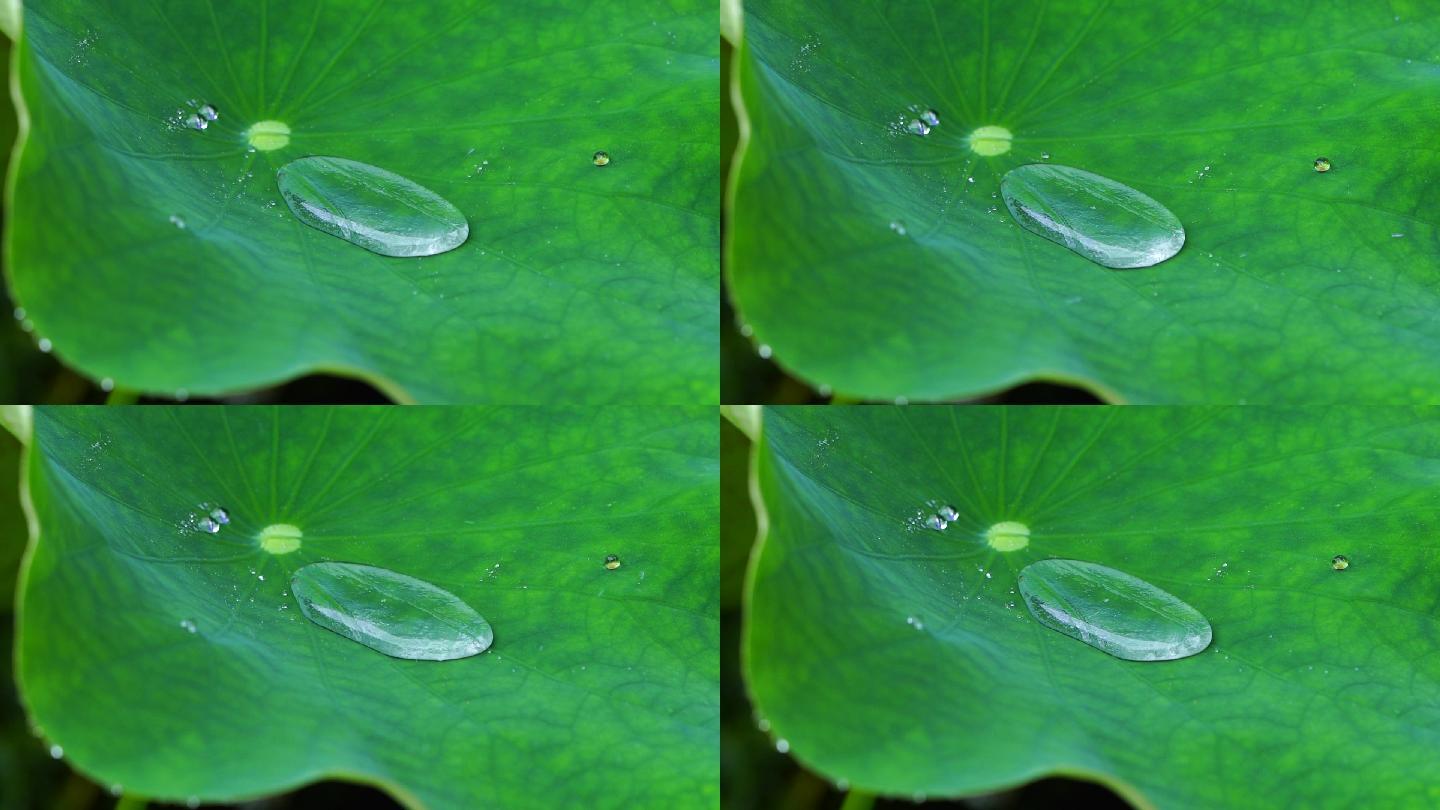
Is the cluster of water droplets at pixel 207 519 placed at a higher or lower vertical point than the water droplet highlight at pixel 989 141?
lower

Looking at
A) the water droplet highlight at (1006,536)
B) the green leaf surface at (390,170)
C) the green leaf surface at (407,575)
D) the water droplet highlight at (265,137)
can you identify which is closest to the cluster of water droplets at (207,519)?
the green leaf surface at (407,575)

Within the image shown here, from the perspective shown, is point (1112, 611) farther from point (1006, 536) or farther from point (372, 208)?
point (372, 208)

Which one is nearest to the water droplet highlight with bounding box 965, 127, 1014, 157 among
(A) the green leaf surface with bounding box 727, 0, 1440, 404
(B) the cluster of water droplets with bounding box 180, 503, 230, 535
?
(A) the green leaf surface with bounding box 727, 0, 1440, 404

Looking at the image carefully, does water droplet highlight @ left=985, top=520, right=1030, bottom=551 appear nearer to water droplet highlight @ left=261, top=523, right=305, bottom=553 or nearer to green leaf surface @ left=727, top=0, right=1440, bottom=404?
green leaf surface @ left=727, top=0, right=1440, bottom=404

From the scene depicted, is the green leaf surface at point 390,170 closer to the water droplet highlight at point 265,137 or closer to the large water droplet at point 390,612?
the water droplet highlight at point 265,137

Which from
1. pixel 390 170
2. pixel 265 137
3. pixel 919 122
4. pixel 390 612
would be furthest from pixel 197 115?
pixel 919 122

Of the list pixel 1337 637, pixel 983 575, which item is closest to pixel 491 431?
pixel 983 575
